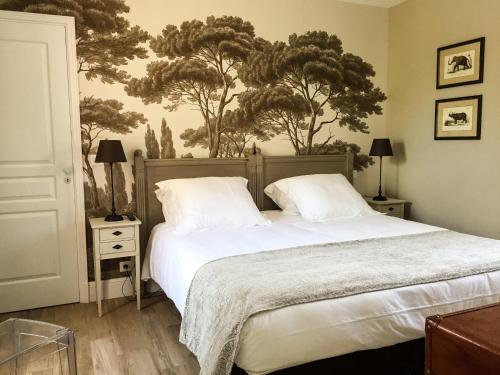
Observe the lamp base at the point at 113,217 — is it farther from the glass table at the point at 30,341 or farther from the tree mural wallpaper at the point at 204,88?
the glass table at the point at 30,341

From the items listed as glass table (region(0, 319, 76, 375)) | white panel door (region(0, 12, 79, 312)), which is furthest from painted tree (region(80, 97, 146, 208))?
glass table (region(0, 319, 76, 375))

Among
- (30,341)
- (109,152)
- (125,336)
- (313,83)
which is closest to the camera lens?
(30,341)

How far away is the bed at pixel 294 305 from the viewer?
1.65m

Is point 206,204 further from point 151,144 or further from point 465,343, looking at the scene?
point 465,343

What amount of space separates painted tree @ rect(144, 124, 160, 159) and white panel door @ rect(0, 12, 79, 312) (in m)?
0.57

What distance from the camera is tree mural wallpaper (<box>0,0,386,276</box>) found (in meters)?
3.21

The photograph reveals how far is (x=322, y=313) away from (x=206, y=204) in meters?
1.50

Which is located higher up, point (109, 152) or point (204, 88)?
point (204, 88)

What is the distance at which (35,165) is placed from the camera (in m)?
3.07

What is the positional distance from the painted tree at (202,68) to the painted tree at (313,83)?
6.4 inches

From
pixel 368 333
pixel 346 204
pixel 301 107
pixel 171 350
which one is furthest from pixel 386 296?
pixel 301 107

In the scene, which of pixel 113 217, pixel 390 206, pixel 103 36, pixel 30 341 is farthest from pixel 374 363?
pixel 103 36

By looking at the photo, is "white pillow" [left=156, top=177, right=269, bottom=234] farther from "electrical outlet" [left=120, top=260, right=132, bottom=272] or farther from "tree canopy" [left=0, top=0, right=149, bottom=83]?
"tree canopy" [left=0, top=0, right=149, bottom=83]

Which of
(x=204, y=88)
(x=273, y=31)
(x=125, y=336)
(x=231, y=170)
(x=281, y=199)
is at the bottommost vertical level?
(x=125, y=336)
